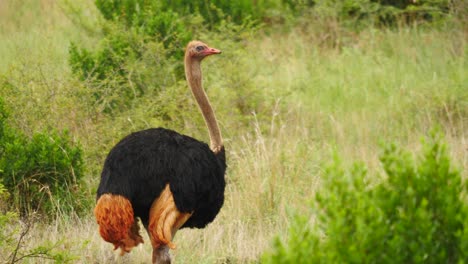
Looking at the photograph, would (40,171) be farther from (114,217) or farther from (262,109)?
(262,109)

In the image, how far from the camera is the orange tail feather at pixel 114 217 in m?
4.83

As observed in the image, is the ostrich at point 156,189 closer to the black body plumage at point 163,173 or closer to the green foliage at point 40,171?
the black body plumage at point 163,173

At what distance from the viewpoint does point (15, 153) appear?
21.7ft

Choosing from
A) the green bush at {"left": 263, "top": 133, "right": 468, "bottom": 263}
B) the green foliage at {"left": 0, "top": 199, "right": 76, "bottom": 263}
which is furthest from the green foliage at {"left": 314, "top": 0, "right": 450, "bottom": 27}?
the green bush at {"left": 263, "top": 133, "right": 468, "bottom": 263}

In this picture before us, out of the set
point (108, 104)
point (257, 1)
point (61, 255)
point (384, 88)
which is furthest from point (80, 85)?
point (257, 1)

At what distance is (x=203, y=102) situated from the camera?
19.1ft

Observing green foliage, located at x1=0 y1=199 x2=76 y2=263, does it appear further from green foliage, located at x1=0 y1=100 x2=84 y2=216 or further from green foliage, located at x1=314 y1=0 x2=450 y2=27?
green foliage, located at x1=314 y1=0 x2=450 y2=27

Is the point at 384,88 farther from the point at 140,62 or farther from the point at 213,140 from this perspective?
the point at 213,140

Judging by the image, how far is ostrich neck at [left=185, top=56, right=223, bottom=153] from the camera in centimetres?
569

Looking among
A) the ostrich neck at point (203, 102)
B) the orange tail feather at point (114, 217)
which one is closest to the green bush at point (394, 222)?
the orange tail feather at point (114, 217)

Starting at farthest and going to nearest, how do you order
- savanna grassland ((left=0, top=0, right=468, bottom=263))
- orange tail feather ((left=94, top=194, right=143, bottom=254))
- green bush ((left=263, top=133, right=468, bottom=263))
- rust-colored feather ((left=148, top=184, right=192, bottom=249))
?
savanna grassland ((left=0, top=0, right=468, bottom=263)), rust-colored feather ((left=148, top=184, right=192, bottom=249)), orange tail feather ((left=94, top=194, right=143, bottom=254)), green bush ((left=263, top=133, right=468, bottom=263))

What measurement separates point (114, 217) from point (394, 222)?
190cm

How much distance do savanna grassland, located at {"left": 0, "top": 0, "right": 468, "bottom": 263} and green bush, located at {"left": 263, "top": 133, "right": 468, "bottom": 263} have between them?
2006 millimetres

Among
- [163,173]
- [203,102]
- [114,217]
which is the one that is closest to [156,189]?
[163,173]
